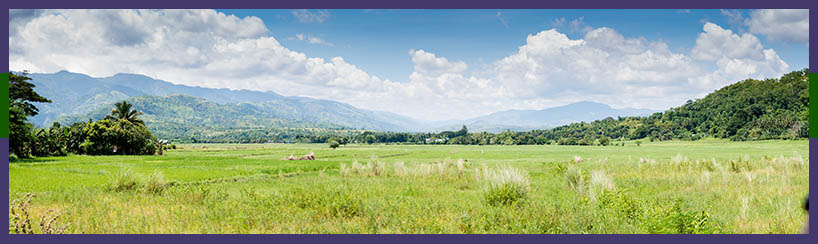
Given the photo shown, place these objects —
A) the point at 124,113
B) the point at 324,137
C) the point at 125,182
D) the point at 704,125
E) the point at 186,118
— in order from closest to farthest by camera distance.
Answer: the point at 125,182
the point at 124,113
the point at 186,118
the point at 704,125
the point at 324,137

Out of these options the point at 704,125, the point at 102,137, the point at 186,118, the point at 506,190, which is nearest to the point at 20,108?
the point at 506,190

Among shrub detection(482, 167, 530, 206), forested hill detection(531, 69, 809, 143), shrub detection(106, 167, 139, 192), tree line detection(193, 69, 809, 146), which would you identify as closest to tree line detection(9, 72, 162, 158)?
tree line detection(193, 69, 809, 146)

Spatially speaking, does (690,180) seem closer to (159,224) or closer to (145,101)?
(159,224)

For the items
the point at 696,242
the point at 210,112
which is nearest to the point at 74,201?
the point at 696,242

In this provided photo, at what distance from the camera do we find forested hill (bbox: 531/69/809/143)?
29925 millimetres

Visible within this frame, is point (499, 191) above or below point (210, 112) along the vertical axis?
below

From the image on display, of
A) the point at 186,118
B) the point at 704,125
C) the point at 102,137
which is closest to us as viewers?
the point at 102,137

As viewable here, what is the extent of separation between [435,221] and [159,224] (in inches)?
184

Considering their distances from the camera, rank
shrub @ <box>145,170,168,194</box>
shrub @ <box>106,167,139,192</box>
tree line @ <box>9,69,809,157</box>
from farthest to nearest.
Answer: tree line @ <box>9,69,809,157</box>
shrub @ <box>106,167,139,192</box>
shrub @ <box>145,170,168,194</box>

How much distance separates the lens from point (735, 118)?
48906mm

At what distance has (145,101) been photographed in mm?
43656

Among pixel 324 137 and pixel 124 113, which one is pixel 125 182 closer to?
pixel 124 113

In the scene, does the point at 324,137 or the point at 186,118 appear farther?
the point at 324,137

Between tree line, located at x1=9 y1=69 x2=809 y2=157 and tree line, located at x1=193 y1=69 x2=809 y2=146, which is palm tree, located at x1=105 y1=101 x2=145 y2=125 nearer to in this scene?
tree line, located at x1=9 y1=69 x2=809 y2=157
